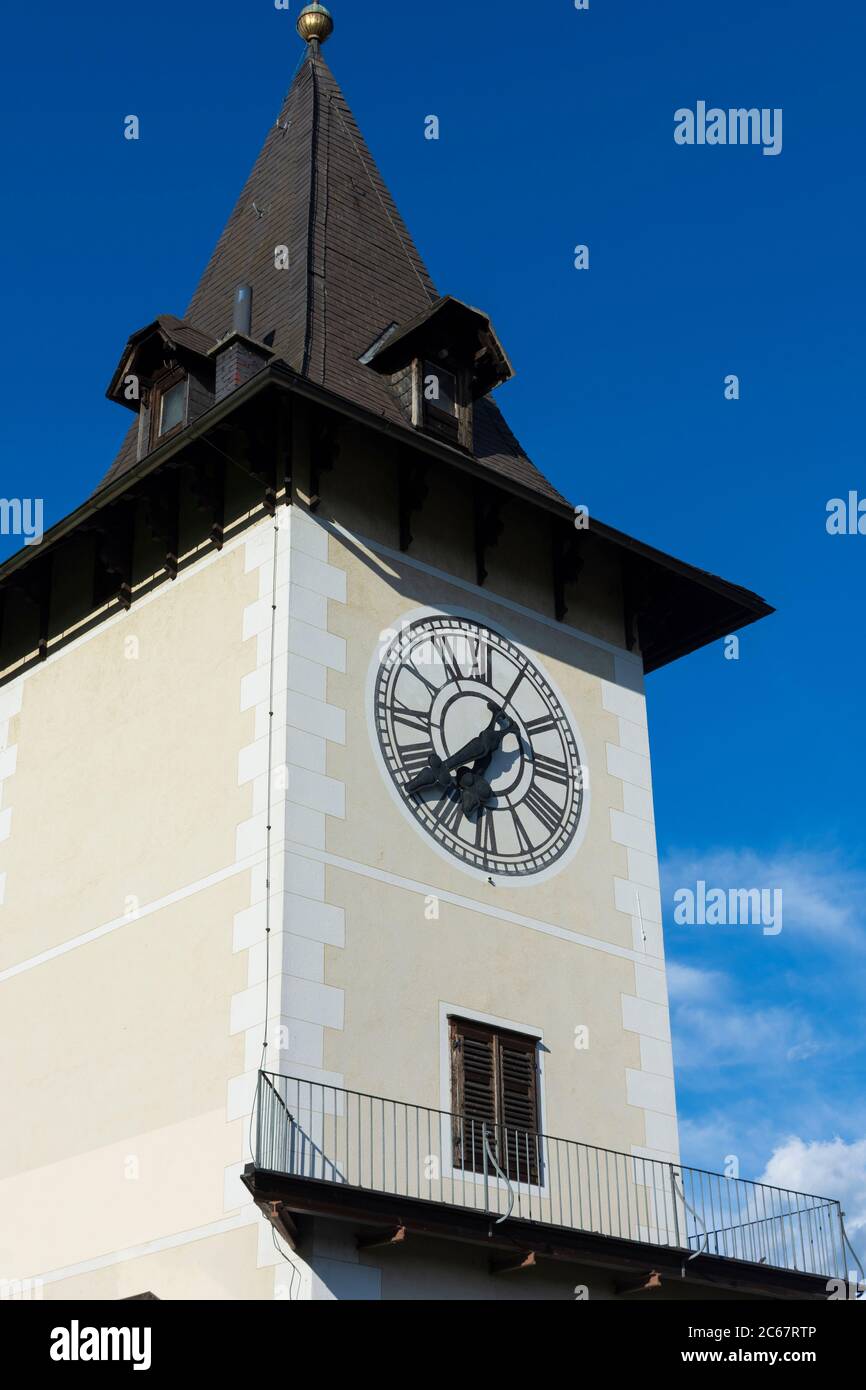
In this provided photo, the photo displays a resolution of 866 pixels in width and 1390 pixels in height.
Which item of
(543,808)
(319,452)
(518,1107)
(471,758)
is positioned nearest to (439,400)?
(319,452)

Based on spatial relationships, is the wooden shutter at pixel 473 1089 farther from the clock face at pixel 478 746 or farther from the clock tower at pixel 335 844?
the clock face at pixel 478 746

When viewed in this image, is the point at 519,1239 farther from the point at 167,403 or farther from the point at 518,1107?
the point at 167,403

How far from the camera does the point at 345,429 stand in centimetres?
1988

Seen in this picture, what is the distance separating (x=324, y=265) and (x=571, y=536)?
15.2 ft

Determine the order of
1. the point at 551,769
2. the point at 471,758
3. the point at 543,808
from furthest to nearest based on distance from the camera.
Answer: the point at 551,769
the point at 543,808
the point at 471,758

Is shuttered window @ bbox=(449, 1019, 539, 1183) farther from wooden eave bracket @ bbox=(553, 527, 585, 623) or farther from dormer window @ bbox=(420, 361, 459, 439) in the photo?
dormer window @ bbox=(420, 361, 459, 439)

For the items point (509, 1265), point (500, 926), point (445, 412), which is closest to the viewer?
point (509, 1265)

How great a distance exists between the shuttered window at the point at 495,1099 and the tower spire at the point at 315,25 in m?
15.1

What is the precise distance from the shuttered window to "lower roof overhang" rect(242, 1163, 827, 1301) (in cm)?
103

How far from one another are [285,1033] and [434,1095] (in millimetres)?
1817

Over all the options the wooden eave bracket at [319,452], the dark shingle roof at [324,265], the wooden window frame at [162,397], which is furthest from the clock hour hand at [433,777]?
the wooden window frame at [162,397]

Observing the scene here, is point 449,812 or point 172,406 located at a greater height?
point 172,406

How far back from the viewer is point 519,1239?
16438mm

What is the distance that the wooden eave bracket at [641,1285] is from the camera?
17.5 meters
